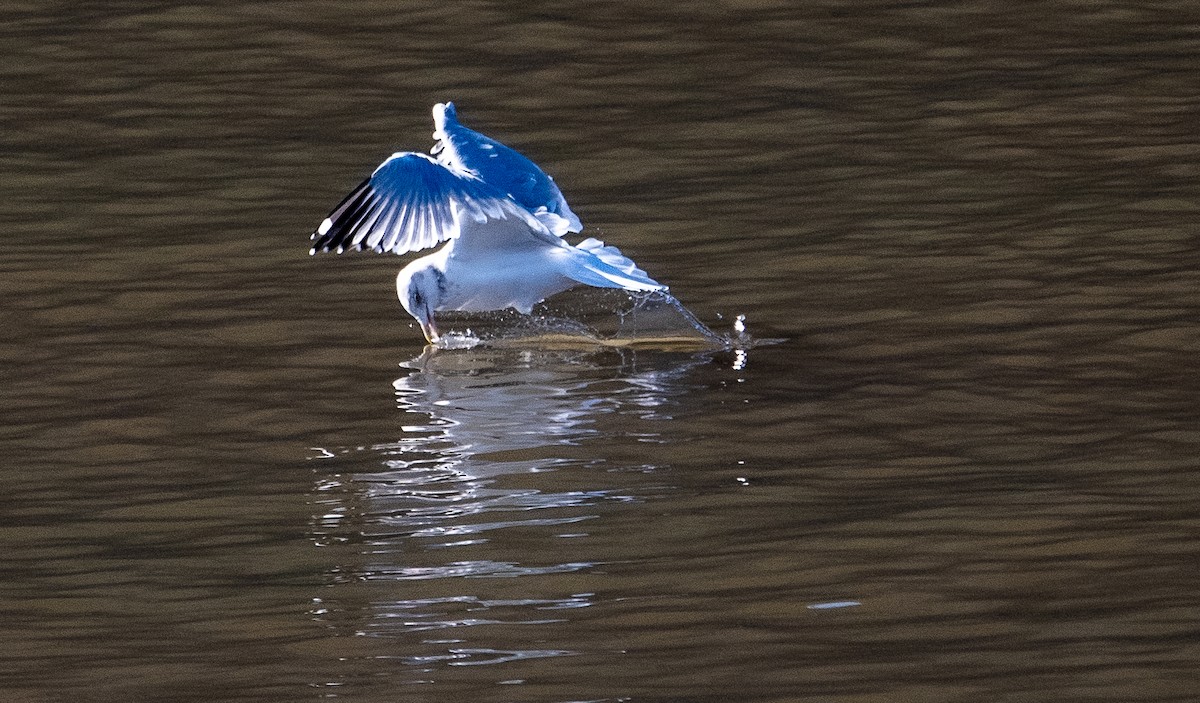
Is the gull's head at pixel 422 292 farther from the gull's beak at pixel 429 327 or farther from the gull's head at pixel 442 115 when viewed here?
the gull's head at pixel 442 115

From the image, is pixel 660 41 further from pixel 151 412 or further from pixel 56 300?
pixel 151 412

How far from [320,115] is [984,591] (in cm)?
543

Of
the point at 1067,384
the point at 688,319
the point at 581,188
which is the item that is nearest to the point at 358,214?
the point at 688,319

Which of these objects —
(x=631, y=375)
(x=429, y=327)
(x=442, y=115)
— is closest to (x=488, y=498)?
(x=631, y=375)

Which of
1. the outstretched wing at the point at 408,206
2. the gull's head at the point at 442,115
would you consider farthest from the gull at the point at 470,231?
the gull's head at the point at 442,115

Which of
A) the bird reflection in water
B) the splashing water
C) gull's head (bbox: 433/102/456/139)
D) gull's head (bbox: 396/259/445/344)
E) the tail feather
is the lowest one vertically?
the bird reflection in water

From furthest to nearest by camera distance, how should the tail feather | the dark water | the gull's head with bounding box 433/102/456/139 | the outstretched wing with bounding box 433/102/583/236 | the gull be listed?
1. the gull's head with bounding box 433/102/456/139
2. the outstretched wing with bounding box 433/102/583/236
3. the gull
4. the tail feather
5. the dark water

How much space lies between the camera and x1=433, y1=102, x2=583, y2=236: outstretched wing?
670 cm

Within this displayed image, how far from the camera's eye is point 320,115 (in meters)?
9.20

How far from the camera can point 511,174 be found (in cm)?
686

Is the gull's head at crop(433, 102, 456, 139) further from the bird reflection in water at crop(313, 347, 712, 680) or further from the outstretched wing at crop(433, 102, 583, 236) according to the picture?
the bird reflection in water at crop(313, 347, 712, 680)

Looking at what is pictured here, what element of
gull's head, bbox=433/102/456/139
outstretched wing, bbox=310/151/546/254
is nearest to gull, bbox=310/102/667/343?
outstretched wing, bbox=310/151/546/254

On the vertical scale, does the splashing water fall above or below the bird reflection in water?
above

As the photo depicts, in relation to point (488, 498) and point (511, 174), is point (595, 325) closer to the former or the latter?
point (511, 174)
